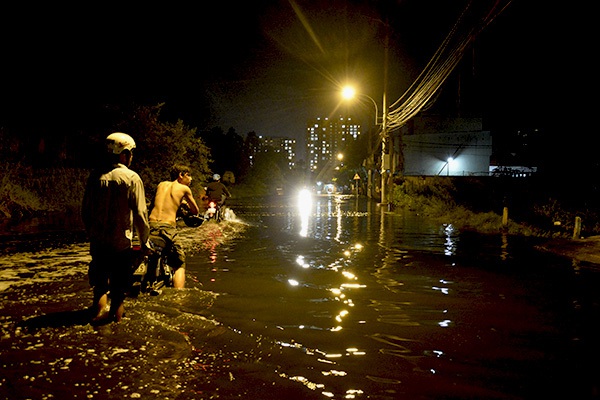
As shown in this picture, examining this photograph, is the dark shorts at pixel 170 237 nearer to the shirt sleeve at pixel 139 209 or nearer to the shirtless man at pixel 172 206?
the shirtless man at pixel 172 206

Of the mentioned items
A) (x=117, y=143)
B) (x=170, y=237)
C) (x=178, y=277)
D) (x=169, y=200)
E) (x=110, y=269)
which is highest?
(x=117, y=143)

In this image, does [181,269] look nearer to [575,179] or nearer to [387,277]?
[387,277]

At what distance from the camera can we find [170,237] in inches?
287

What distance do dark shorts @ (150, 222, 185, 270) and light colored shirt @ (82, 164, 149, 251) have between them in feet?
5.64

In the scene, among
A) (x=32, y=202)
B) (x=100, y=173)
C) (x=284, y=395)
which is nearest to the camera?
(x=284, y=395)

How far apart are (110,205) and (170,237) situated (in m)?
1.95

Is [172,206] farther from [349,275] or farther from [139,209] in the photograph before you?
[349,275]

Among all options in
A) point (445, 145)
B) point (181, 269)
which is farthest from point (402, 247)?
point (445, 145)

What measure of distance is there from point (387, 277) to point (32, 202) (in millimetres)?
18744

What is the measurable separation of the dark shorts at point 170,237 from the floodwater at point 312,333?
1.43ft

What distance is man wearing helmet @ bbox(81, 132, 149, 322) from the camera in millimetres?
5406

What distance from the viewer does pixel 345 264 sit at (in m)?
10.7

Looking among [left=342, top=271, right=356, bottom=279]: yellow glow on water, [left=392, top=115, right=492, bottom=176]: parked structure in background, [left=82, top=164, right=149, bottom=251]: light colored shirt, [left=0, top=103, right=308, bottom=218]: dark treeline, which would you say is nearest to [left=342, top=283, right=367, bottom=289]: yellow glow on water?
[left=342, top=271, right=356, bottom=279]: yellow glow on water

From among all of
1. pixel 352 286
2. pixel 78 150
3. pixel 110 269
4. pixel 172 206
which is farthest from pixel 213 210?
pixel 78 150
